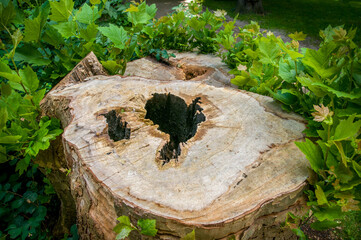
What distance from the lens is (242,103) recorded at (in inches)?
65.8

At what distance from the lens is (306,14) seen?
8680 mm

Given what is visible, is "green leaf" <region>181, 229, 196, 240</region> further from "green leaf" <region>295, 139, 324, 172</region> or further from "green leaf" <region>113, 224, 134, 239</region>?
"green leaf" <region>295, 139, 324, 172</region>

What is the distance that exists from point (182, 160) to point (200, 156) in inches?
3.5

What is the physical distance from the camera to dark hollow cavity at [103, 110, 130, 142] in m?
1.44

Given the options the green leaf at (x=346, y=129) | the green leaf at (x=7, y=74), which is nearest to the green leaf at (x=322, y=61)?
the green leaf at (x=346, y=129)

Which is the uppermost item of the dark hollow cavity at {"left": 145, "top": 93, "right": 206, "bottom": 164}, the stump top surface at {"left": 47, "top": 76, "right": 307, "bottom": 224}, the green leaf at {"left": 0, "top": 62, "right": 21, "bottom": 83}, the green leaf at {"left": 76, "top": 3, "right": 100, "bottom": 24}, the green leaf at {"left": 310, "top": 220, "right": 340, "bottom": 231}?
the green leaf at {"left": 76, "top": 3, "right": 100, "bottom": 24}

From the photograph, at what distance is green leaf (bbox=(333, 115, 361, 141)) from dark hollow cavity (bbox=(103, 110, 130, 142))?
0.98m

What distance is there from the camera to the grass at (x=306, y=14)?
7551mm

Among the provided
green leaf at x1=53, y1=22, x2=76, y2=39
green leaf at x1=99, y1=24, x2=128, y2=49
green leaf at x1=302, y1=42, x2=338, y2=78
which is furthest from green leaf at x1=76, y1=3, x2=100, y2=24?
green leaf at x1=302, y1=42, x2=338, y2=78

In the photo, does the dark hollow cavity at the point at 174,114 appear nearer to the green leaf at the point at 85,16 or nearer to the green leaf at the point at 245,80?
the green leaf at the point at 245,80

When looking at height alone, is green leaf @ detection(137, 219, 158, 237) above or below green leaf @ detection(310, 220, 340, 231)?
above

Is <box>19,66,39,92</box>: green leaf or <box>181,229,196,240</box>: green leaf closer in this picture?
<box>181,229,196,240</box>: green leaf

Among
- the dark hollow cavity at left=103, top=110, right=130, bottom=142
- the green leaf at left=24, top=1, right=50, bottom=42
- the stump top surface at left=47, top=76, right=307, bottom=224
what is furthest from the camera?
the green leaf at left=24, top=1, right=50, bottom=42

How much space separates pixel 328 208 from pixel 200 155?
591 millimetres
